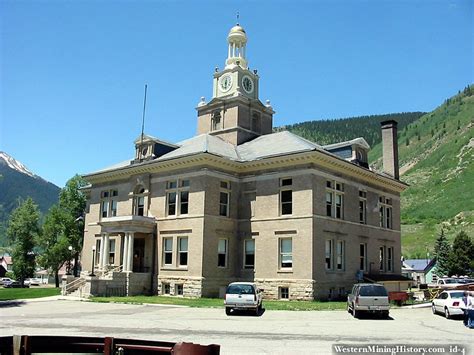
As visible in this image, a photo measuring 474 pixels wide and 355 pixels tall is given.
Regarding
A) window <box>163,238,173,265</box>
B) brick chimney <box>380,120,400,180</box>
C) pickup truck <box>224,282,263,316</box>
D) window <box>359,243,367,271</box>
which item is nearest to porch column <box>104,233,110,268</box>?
window <box>163,238,173,265</box>

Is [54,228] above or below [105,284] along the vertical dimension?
above

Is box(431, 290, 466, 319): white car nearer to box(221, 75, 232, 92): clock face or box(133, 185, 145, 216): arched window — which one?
box(133, 185, 145, 216): arched window

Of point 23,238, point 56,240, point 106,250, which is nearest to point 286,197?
point 106,250

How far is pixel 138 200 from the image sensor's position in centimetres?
4391

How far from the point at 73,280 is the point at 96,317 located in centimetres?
1859

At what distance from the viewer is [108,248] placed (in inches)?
1711

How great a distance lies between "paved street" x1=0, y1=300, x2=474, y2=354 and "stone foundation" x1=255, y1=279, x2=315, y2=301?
7.48 metres

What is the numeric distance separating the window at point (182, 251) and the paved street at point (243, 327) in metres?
10.8

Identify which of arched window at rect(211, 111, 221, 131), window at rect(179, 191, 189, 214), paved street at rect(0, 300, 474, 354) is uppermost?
arched window at rect(211, 111, 221, 131)

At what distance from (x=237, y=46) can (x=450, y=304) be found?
114 feet

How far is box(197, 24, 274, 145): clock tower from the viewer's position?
47.1m

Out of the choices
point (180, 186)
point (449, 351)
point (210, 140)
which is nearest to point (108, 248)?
point (180, 186)

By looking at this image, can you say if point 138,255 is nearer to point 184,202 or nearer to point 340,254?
point 184,202

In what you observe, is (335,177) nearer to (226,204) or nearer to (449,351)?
(226,204)
